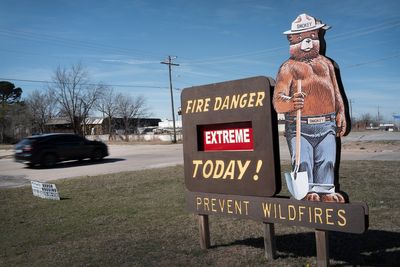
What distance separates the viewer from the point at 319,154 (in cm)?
439

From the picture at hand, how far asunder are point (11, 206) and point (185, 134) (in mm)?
5839

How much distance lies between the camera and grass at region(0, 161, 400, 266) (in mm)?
5191

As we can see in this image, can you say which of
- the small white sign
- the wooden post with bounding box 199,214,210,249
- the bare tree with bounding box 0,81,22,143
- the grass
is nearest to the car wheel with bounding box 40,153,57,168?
the small white sign

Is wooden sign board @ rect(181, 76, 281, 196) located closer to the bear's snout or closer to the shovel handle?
the shovel handle

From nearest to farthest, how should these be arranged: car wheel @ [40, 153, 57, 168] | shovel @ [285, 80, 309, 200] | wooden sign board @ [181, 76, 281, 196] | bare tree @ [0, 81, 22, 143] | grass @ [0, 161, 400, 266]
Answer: shovel @ [285, 80, 309, 200] < wooden sign board @ [181, 76, 281, 196] < grass @ [0, 161, 400, 266] < car wheel @ [40, 153, 57, 168] < bare tree @ [0, 81, 22, 143]

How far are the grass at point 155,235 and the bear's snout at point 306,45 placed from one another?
234 cm

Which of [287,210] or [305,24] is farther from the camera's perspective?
[287,210]

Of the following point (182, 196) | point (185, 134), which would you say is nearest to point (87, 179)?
point (182, 196)

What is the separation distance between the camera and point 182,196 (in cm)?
982

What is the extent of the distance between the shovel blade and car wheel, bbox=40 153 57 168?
17.2 m

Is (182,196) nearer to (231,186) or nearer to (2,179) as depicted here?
(231,186)

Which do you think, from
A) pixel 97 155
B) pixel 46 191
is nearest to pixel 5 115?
pixel 97 155

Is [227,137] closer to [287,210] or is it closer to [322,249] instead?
[287,210]

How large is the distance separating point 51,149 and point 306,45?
699 inches
